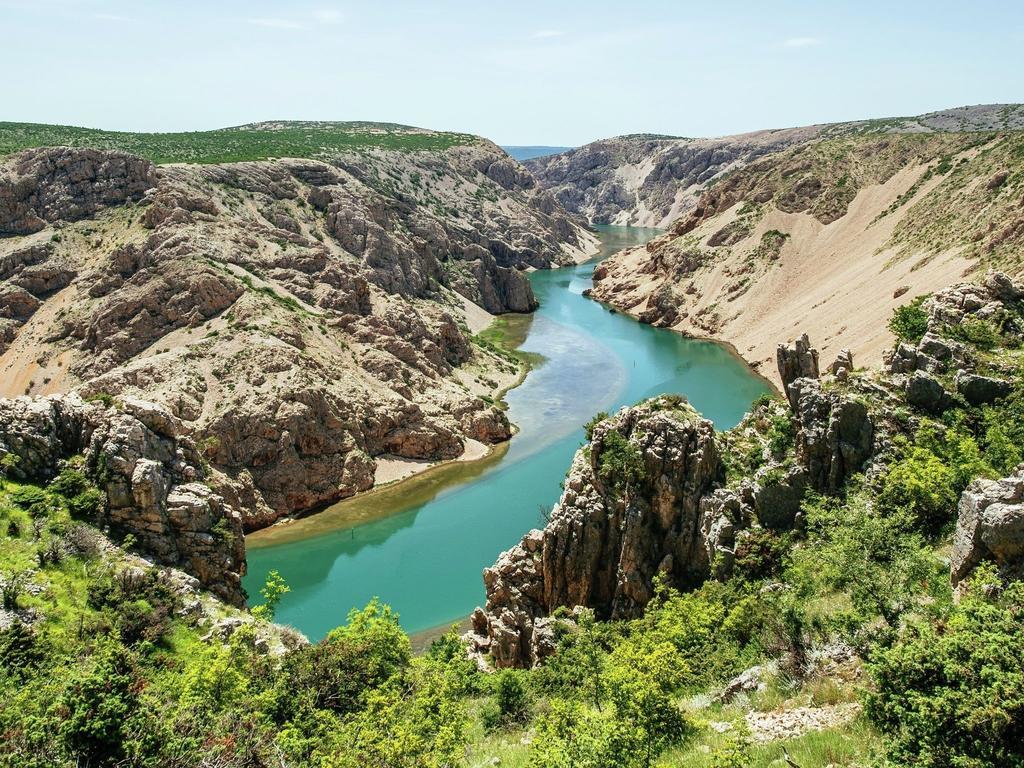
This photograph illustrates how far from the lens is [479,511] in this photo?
53.3 meters

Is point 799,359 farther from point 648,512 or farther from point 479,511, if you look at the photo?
point 479,511

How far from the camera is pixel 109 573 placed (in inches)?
1037

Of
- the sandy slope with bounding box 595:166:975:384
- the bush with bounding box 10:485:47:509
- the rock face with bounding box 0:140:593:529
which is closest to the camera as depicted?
the bush with bounding box 10:485:47:509

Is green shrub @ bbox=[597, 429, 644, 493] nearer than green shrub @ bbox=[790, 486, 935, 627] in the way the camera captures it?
No

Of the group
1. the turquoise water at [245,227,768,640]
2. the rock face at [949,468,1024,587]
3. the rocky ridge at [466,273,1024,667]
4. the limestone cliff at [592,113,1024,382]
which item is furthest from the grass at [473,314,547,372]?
the rock face at [949,468,1024,587]

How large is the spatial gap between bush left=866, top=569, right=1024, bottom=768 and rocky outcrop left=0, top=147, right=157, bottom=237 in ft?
254

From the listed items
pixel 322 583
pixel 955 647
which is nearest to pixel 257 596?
pixel 322 583

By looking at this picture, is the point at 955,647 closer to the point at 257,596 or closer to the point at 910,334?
the point at 910,334

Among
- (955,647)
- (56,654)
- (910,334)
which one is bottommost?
(56,654)

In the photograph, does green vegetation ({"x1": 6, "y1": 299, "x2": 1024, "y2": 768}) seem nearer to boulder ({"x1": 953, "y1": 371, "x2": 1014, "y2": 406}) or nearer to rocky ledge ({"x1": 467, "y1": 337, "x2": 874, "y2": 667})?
boulder ({"x1": 953, "y1": 371, "x2": 1014, "y2": 406})

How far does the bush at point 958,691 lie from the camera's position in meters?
11.5

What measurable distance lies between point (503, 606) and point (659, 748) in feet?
62.0

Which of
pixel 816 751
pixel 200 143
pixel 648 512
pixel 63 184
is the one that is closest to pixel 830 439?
pixel 648 512

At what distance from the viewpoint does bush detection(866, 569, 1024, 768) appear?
37.6ft
